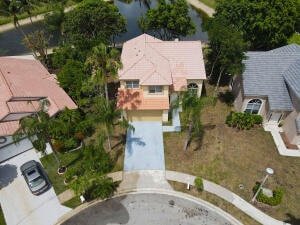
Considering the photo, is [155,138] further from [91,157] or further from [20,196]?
[20,196]

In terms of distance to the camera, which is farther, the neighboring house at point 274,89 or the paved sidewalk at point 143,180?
the neighboring house at point 274,89

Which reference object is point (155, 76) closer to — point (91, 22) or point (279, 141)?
point (279, 141)

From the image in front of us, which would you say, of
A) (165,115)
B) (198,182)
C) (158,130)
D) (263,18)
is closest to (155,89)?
(165,115)

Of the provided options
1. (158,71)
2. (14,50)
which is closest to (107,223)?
(158,71)

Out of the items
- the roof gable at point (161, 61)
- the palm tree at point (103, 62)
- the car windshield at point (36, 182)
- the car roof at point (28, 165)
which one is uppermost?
the palm tree at point (103, 62)

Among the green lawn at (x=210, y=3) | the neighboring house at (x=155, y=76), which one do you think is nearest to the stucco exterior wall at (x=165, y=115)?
the neighboring house at (x=155, y=76)

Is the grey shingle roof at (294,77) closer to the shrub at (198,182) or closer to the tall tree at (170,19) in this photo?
the shrub at (198,182)
